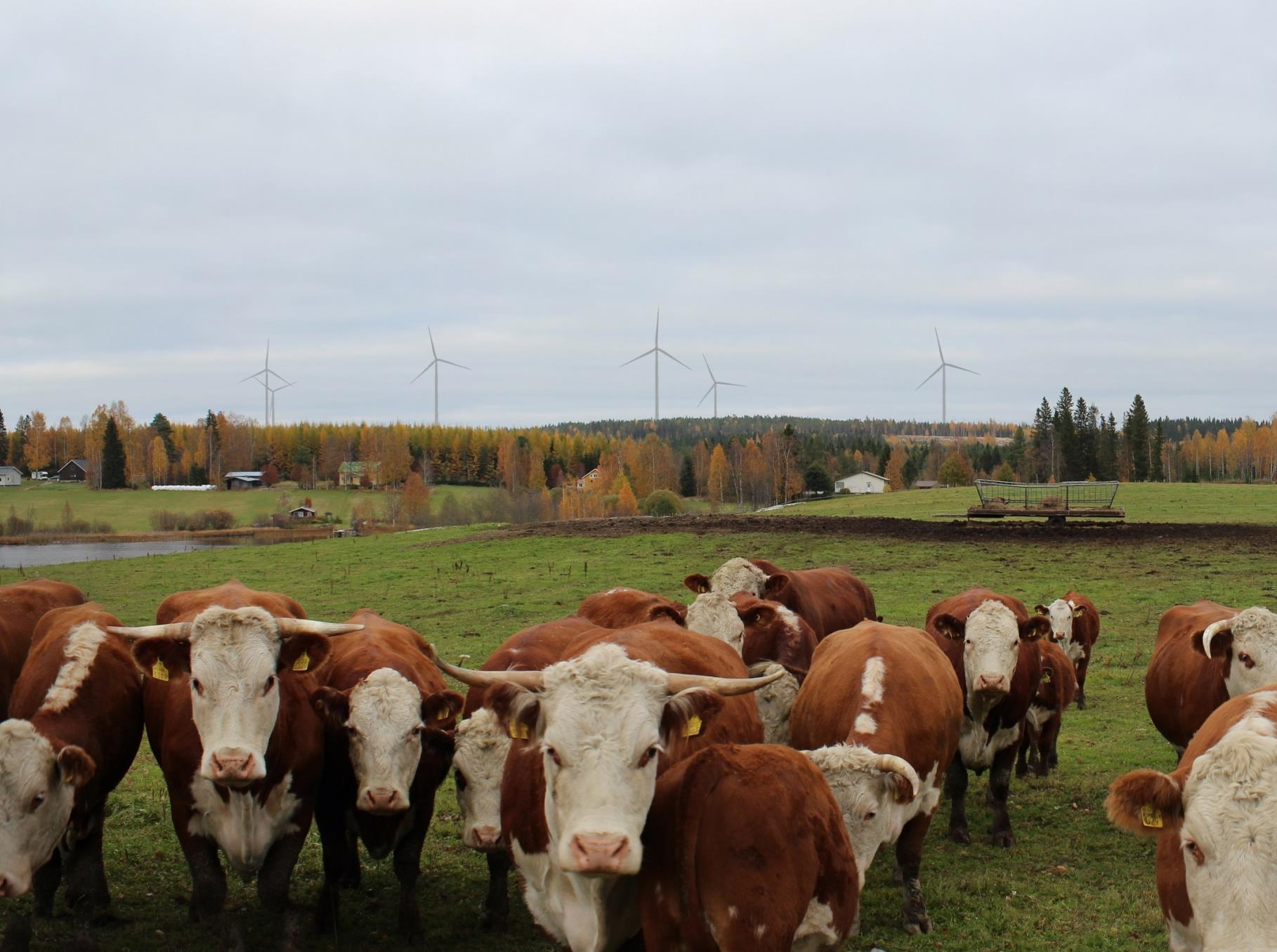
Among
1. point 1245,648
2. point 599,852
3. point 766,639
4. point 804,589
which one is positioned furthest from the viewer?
point 804,589

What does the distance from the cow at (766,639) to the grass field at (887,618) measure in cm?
147

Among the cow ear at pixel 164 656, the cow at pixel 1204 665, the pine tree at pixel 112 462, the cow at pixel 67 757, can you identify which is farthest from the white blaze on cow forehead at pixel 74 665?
the pine tree at pixel 112 462

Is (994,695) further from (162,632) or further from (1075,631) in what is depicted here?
(1075,631)

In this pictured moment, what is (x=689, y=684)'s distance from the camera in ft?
15.8

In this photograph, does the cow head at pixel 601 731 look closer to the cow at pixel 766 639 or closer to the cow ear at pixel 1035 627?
the cow at pixel 766 639

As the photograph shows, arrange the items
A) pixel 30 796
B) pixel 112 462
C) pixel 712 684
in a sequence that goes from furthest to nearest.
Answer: pixel 112 462, pixel 30 796, pixel 712 684

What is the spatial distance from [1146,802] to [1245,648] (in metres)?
4.32

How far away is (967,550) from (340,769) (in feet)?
81.9

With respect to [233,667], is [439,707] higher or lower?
lower

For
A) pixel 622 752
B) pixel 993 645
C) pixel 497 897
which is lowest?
pixel 497 897

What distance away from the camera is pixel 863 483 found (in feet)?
376

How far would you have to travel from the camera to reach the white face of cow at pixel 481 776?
682 centimetres

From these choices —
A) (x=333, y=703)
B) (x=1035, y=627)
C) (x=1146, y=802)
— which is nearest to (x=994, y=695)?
(x=1035, y=627)

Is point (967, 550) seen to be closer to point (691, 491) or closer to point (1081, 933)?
point (1081, 933)
